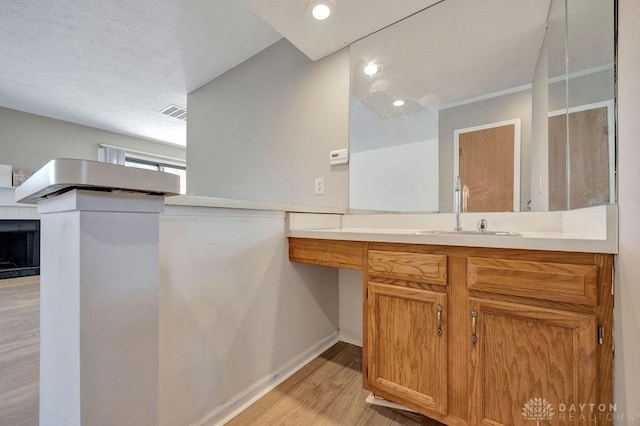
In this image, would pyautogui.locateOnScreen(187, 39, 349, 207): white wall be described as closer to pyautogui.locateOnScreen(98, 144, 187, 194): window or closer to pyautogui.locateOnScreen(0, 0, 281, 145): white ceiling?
pyautogui.locateOnScreen(0, 0, 281, 145): white ceiling

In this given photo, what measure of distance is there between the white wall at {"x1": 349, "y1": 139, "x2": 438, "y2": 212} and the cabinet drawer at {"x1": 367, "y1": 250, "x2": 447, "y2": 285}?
2.07 feet

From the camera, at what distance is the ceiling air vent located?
382cm

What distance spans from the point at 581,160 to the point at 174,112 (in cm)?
451

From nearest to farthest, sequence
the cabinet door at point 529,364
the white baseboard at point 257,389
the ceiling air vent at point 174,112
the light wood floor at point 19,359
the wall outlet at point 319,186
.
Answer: the cabinet door at point 529,364
the white baseboard at point 257,389
the light wood floor at point 19,359
the wall outlet at point 319,186
the ceiling air vent at point 174,112

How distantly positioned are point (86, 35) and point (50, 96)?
2018 mm

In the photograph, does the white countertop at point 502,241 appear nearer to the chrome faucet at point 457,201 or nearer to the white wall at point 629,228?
the white wall at point 629,228

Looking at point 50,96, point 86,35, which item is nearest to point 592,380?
point 86,35

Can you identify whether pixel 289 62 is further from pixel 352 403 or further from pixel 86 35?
pixel 352 403

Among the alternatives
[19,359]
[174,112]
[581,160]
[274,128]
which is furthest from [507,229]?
[174,112]

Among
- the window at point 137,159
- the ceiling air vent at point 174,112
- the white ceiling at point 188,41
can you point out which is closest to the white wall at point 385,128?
the white ceiling at point 188,41

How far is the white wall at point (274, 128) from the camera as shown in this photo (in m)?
2.08

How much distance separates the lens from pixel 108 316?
48cm

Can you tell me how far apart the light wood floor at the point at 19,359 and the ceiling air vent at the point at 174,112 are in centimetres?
275

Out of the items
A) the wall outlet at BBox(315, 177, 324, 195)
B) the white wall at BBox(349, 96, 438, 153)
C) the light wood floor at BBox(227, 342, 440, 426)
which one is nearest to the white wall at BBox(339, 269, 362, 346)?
the light wood floor at BBox(227, 342, 440, 426)
